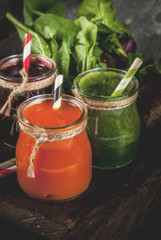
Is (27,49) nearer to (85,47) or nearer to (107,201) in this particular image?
(85,47)

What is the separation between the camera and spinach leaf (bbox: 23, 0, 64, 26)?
4.71ft

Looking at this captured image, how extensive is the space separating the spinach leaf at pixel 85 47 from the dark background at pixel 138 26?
1.26 ft

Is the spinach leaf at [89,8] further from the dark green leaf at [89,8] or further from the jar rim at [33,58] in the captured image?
the jar rim at [33,58]

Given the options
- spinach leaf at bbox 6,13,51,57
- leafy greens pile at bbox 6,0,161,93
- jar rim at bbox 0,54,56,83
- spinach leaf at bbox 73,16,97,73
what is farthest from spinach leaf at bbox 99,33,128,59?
jar rim at bbox 0,54,56,83

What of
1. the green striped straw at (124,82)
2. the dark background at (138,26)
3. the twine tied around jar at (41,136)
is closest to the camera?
the twine tied around jar at (41,136)

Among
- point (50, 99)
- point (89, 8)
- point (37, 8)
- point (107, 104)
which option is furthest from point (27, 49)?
point (89, 8)

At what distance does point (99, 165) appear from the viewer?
1.12 meters

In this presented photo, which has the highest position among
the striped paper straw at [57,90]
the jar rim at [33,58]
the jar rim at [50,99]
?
the striped paper straw at [57,90]

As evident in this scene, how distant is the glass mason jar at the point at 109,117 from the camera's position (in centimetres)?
102

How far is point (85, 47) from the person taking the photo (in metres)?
1.32

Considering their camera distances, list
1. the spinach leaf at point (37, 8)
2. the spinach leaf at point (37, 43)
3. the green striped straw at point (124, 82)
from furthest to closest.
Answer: the spinach leaf at point (37, 8) → the spinach leaf at point (37, 43) → the green striped straw at point (124, 82)

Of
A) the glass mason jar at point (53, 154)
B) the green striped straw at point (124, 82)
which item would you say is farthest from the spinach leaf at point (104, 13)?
the glass mason jar at point (53, 154)

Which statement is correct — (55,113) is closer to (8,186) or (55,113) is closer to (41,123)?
(41,123)

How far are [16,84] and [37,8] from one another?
0.55m
